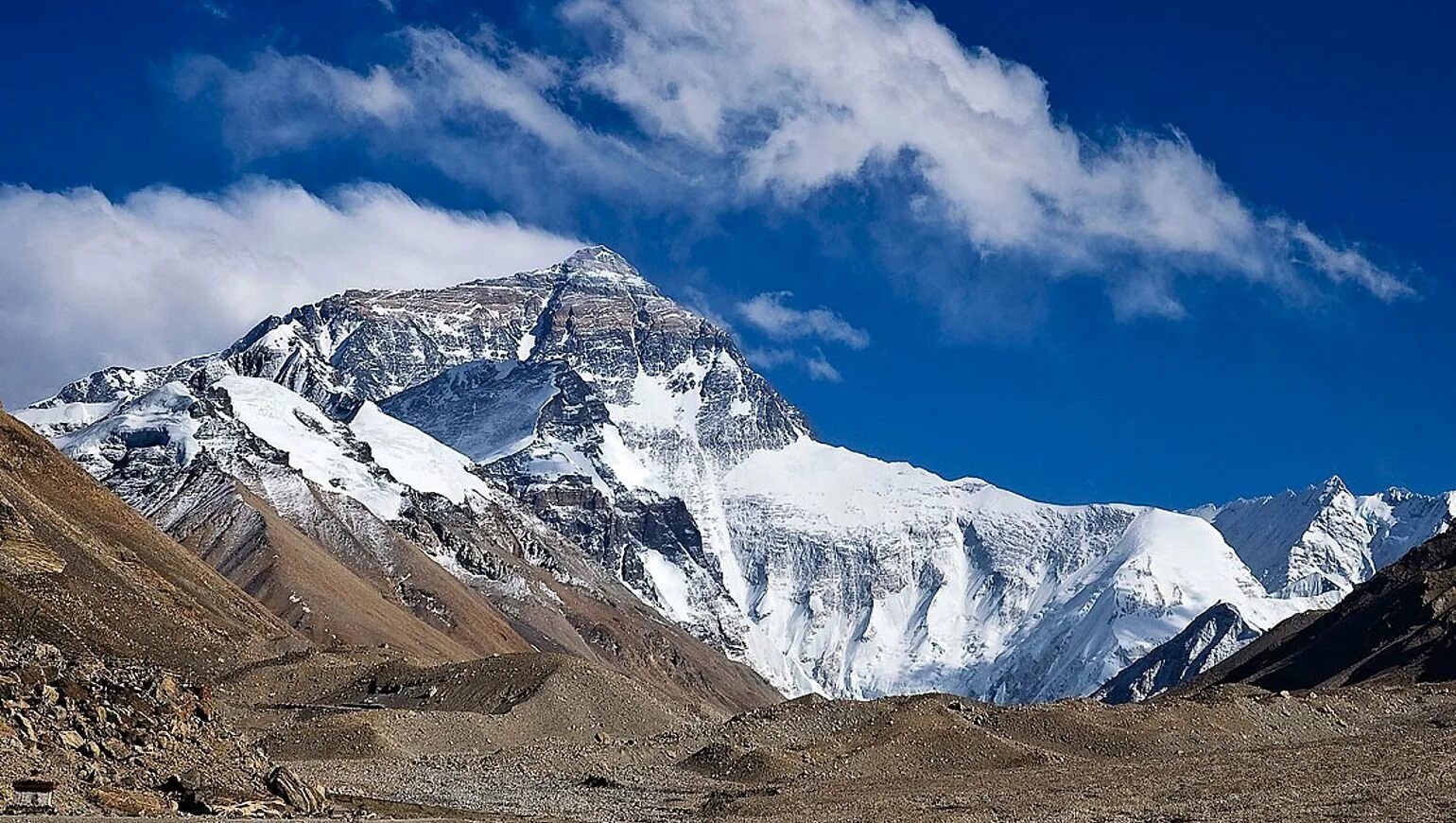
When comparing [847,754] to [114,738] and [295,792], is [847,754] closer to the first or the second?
[295,792]

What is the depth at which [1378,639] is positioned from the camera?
149 metres

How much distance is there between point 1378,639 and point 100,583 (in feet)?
361

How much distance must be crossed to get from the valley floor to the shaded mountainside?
39.9 m

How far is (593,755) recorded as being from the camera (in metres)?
74.4

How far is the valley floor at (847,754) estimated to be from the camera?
56.9 m

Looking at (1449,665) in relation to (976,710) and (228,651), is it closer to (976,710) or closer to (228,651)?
(976,710)

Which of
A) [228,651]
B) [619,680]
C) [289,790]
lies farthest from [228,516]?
[289,790]

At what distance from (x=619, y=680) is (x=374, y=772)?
31103 mm

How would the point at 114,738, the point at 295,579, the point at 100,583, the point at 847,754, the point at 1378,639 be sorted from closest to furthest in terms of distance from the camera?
the point at 114,738
the point at 847,754
the point at 100,583
the point at 1378,639
the point at 295,579

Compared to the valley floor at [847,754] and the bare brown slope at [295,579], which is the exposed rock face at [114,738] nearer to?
the valley floor at [847,754]

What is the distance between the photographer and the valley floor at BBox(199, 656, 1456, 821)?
56.9m

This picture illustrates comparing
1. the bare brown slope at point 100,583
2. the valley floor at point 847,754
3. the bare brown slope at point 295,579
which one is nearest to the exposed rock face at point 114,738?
the valley floor at point 847,754

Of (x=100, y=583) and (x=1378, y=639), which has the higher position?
(x=1378, y=639)

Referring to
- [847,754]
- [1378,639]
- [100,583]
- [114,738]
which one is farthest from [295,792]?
[1378,639]
